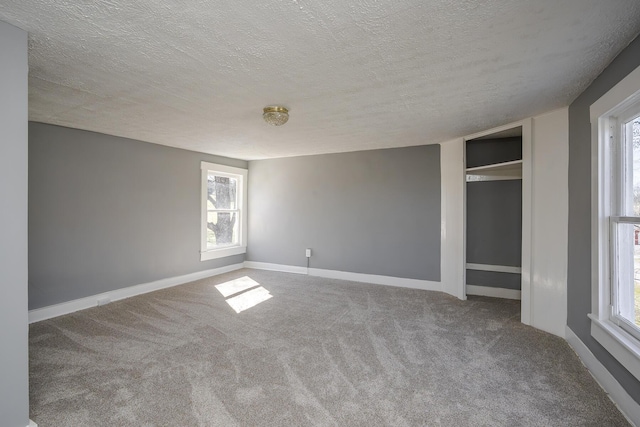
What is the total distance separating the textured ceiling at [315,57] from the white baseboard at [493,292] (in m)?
2.32

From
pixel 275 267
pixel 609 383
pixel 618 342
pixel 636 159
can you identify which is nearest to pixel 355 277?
pixel 275 267

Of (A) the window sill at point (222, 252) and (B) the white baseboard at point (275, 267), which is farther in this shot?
(B) the white baseboard at point (275, 267)

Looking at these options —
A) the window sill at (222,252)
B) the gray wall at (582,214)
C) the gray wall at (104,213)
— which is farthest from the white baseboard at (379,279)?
the gray wall at (104,213)

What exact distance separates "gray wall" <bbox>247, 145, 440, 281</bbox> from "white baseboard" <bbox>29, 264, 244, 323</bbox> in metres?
1.31

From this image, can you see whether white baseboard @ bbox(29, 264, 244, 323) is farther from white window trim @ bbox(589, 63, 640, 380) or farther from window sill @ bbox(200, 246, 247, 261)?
white window trim @ bbox(589, 63, 640, 380)

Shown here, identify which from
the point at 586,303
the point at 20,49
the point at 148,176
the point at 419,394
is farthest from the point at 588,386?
the point at 148,176

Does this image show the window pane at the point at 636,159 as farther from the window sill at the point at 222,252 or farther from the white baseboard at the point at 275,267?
the window sill at the point at 222,252

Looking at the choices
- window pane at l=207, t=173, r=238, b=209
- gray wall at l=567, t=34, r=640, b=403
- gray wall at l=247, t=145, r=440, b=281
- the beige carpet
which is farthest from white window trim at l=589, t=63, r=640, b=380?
window pane at l=207, t=173, r=238, b=209

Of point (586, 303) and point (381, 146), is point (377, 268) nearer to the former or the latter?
point (381, 146)

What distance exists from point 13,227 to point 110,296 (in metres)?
2.80

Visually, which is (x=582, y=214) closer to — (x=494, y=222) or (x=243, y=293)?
(x=494, y=222)

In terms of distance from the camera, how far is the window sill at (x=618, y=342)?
66.3 inches

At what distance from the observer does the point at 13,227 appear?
1523 mm

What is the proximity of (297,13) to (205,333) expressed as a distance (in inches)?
109
